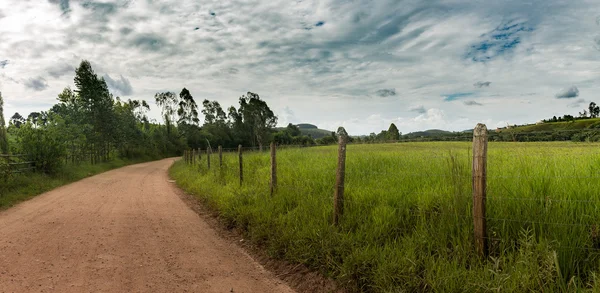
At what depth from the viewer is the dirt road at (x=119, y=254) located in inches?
165

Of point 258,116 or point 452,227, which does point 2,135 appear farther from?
point 258,116

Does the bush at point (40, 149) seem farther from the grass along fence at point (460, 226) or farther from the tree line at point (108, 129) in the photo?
the grass along fence at point (460, 226)

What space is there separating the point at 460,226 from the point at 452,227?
12cm

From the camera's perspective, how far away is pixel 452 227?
165 inches

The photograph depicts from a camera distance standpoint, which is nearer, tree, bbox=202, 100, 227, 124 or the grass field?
the grass field

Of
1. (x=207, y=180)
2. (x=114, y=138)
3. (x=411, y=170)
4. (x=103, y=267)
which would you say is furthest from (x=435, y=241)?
(x=114, y=138)

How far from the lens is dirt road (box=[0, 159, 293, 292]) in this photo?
165 inches

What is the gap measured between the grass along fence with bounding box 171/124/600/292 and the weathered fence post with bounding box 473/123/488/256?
0.01m

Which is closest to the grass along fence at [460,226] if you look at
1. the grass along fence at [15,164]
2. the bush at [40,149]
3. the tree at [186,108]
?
the grass along fence at [15,164]

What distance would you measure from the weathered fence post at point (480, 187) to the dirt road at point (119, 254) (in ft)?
8.19

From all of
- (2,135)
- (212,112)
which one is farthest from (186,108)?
(2,135)

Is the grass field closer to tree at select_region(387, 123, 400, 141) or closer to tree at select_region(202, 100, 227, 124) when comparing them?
tree at select_region(387, 123, 400, 141)

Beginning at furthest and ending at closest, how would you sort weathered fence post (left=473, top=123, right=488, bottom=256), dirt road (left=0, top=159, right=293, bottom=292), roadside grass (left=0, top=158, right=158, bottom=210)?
roadside grass (left=0, top=158, right=158, bottom=210) → dirt road (left=0, top=159, right=293, bottom=292) → weathered fence post (left=473, top=123, right=488, bottom=256)

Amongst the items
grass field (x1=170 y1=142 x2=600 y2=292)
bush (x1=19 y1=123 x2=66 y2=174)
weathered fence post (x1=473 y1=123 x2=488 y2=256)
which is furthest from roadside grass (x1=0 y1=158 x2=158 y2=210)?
weathered fence post (x1=473 y1=123 x2=488 y2=256)
